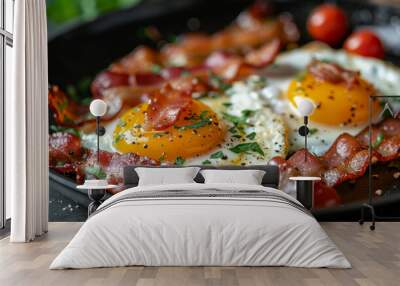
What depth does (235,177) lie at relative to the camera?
613 centimetres

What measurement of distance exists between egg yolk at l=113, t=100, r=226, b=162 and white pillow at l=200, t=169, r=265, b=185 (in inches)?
19.4

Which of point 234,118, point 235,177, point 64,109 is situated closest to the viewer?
point 235,177

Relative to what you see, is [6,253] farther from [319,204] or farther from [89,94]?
[319,204]

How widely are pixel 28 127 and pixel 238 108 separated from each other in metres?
2.41

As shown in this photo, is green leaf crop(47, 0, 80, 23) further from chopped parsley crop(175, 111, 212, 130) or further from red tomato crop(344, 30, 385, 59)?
red tomato crop(344, 30, 385, 59)

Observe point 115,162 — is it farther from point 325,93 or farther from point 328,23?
point 328,23

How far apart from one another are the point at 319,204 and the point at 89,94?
2.91 m

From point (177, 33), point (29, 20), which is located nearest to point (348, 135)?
point (177, 33)

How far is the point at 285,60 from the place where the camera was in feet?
23.4

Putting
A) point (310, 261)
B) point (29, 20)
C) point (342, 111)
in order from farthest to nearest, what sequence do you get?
point (342, 111)
point (29, 20)
point (310, 261)

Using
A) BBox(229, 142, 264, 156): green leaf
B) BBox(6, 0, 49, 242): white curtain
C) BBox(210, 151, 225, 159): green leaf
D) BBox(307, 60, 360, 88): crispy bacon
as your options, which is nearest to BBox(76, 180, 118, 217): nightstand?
BBox(6, 0, 49, 242): white curtain

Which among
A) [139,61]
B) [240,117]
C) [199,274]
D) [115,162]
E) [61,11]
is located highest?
[61,11]

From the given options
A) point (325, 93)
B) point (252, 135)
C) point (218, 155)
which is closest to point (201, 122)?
point (218, 155)

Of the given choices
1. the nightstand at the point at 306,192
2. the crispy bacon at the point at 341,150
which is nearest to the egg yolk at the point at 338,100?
the crispy bacon at the point at 341,150
